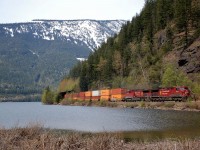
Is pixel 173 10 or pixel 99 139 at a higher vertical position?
pixel 173 10

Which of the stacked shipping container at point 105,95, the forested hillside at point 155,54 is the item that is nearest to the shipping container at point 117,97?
the stacked shipping container at point 105,95

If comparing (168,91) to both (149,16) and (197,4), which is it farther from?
(149,16)

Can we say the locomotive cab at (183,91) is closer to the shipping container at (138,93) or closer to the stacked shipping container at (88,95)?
the shipping container at (138,93)

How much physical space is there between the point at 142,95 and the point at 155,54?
26.3 metres

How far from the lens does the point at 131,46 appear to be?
164875 millimetres

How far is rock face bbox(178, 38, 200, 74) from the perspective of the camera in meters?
112

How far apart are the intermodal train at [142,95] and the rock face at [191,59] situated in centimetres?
1209

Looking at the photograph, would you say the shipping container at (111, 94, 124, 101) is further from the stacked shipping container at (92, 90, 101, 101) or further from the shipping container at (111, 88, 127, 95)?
the stacked shipping container at (92, 90, 101, 101)

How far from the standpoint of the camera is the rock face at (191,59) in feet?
368

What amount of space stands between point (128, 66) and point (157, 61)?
30.2 meters

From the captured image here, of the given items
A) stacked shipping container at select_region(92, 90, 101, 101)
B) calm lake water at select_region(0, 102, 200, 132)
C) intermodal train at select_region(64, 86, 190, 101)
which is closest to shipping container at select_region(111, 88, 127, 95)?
intermodal train at select_region(64, 86, 190, 101)

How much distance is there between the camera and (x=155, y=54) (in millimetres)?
142500

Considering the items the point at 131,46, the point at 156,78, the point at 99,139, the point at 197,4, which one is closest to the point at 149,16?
the point at 131,46

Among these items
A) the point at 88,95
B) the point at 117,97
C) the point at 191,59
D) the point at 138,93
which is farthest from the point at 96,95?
the point at 191,59
